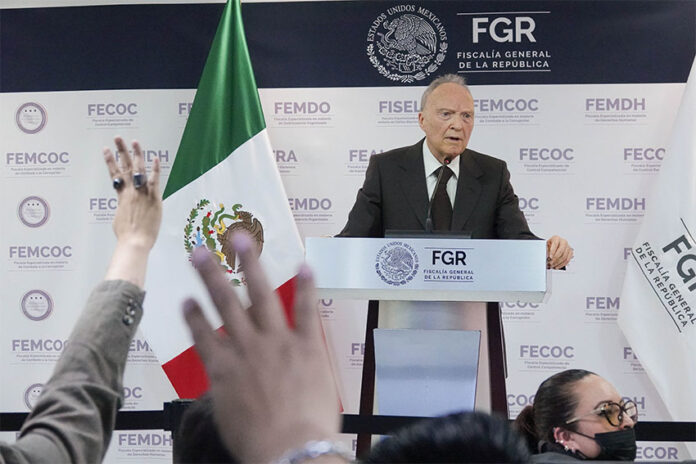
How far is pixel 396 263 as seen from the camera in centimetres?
340

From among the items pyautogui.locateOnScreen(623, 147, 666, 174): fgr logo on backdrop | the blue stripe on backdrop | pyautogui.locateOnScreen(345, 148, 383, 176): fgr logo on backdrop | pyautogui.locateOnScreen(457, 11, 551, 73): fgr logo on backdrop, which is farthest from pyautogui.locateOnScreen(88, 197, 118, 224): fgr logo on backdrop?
pyautogui.locateOnScreen(623, 147, 666, 174): fgr logo on backdrop

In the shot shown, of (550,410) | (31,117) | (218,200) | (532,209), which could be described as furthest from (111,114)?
(550,410)

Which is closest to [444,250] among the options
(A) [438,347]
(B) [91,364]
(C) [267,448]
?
(A) [438,347]

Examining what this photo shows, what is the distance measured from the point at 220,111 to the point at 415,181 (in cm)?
121

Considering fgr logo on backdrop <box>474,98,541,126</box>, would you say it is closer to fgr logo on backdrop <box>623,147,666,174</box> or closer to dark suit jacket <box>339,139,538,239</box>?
dark suit jacket <box>339,139,538,239</box>

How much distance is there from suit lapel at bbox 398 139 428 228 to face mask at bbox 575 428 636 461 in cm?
217

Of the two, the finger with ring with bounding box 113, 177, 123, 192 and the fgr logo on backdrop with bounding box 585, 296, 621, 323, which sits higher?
the finger with ring with bounding box 113, 177, 123, 192

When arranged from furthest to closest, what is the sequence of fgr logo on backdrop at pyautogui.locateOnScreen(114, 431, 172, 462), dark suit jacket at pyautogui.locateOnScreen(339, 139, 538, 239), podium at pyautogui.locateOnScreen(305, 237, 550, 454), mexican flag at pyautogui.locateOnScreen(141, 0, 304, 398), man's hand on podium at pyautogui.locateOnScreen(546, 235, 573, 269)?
fgr logo on backdrop at pyautogui.locateOnScreen(114, 431, 172, 462)
mexican flag at pyautogui.locateOnScreen(141, 0, 304, 398)
dark suit jacket at pyautogui.locateOnScreen(339, 139, 538, 239)
man's hand on podium at pyautogui.locateOnScreen(546, 235, 573, 269)
podium at pyautogui.locateOnScreen(305, 237, 550, 454)

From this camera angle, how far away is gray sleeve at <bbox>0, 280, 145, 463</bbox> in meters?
0.82

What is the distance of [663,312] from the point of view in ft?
17.1

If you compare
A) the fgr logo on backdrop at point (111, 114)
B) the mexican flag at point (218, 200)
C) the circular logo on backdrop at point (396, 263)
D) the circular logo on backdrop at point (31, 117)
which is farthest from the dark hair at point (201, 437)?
the circular logo on backdrop at point (31, 117)

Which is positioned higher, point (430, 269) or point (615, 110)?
point (615, 110)

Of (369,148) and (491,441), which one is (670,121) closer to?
(369,148)

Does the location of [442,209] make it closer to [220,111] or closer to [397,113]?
[397,113]
